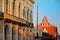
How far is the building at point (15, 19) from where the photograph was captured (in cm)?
2630

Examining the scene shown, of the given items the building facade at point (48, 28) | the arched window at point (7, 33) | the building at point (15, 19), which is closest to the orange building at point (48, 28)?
the building facade at point (48, 28)

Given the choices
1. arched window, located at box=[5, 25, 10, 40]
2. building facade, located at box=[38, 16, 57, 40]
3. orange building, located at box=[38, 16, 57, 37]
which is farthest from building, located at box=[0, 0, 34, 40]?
orange building, located at box=[38, 16, 57, 37]

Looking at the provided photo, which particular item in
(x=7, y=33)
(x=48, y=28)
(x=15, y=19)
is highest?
(x=15, y=19)

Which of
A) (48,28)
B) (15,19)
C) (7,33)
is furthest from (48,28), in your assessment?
(7,33)

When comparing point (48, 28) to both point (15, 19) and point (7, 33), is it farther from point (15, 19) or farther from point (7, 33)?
point (7, 33)

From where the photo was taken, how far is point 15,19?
98.5 feet

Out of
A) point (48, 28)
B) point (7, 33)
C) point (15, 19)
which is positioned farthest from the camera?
point (48, 28)

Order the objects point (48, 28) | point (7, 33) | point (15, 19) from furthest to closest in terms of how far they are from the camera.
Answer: point (48, 28) → point (15, 19) → point (7, 33)

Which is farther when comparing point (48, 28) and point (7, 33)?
point (48, 28)

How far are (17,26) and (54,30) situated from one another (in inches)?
1656

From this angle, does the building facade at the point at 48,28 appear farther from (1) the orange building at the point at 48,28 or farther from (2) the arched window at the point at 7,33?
(2) the arched window at the point at 7,33

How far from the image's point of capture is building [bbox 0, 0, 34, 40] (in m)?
26.3

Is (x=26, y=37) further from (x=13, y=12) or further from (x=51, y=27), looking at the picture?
(x=51, y=27)

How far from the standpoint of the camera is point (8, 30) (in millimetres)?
28047
